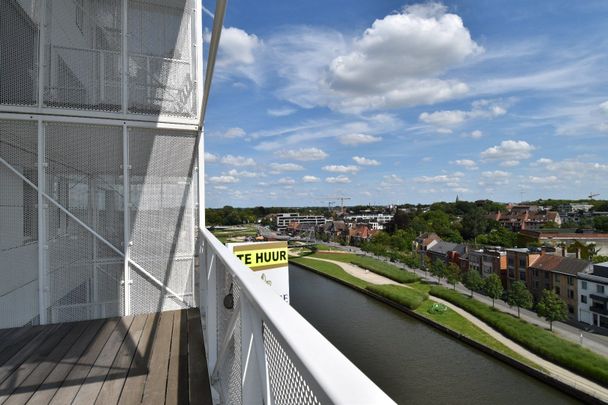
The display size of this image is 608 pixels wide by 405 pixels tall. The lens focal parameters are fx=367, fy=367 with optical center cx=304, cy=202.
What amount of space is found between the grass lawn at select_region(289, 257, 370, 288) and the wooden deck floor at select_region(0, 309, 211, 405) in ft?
85.1

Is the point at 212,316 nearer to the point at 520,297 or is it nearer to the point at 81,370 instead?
the point at 81,370

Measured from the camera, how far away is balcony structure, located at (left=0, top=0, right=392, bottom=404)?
2.88 metres

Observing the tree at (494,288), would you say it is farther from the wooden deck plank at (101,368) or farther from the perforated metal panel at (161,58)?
the wooden deck plank at (101,368)

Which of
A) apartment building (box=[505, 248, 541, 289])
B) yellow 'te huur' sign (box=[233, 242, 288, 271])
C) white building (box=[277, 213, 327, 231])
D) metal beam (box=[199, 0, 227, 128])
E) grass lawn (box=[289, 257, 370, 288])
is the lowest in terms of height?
grass lawn (box=[289, 257, 370, 288])

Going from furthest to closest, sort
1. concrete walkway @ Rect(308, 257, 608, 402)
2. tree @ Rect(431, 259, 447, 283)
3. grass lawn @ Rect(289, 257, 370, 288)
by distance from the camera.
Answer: grass lawn @ Rect(289, 257, 370, 288) → tree @ Rect(431, 259, 447, 283) → concrete walkway @ Rect(308, 257, 608, 402)

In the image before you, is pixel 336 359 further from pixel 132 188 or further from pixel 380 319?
pixel 380 319

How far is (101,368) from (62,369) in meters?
0.24

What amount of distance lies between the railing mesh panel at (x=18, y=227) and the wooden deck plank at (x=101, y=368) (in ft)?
2.80

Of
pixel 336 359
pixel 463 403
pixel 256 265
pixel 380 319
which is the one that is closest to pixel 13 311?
pixel 336 359

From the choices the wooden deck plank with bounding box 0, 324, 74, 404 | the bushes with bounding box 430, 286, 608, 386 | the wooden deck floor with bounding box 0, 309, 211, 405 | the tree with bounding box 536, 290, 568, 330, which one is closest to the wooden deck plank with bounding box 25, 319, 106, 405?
the wooden deck floor with bounding box 0, 309, 211, 405

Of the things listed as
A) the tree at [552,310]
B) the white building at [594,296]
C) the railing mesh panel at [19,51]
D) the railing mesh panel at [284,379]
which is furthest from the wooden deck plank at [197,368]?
the white building at [594,296]

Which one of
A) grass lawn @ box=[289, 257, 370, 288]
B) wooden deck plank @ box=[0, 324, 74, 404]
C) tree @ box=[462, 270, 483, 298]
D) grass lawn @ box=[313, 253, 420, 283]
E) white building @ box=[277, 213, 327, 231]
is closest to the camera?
wooden deck plank @ box=[0, 324, 74, 404]

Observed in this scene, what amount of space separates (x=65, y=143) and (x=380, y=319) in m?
19.9

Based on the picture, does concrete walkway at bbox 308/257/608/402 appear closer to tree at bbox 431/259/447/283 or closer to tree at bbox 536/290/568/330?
tree at bbox 536/290/568/330
